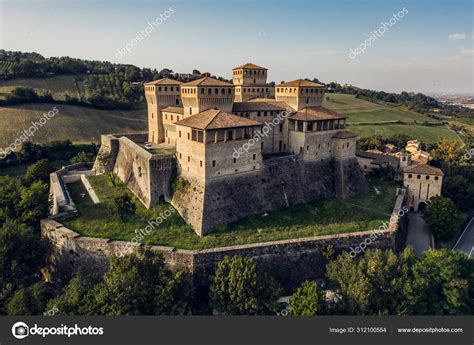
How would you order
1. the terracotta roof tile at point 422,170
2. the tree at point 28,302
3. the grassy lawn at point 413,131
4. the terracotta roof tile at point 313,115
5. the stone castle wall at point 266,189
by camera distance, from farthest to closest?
the grassy lawn at point 413,131 → the terracotta roof tile at point 422,170 → the terracotta roof tile at point 313,115 → the stone castle wall at point 266,189 → the tree at point 28,302

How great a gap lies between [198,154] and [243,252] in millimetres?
8777

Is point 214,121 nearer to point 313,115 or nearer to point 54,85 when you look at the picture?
point 313,115

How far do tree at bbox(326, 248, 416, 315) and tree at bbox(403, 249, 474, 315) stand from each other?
0.62m

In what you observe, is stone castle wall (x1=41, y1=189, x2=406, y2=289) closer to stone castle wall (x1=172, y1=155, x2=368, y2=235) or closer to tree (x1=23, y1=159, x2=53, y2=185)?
stone castle wall (x1=172, y1=155, x2=368, y2=235)

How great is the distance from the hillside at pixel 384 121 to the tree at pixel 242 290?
Result: 58133 millimetres

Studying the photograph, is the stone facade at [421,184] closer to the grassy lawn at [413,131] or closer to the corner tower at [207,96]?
the corner tower at [207,96]

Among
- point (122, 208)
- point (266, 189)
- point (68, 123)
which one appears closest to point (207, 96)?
point (266, 189)

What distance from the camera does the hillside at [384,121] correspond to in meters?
76.9

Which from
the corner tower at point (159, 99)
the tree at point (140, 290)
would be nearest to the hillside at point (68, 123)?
the corner tower at point (159, 99)

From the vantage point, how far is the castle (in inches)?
1098

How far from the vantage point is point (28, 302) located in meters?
21.1

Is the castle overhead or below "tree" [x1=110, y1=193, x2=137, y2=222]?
overhead

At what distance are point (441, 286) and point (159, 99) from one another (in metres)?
31.5

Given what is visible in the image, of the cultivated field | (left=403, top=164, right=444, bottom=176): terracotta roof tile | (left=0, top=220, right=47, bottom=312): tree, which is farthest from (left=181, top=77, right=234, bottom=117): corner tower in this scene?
the cultivated field
